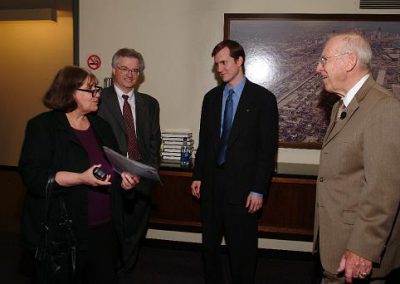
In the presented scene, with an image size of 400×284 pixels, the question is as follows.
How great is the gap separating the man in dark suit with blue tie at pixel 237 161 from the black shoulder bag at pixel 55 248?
110cm

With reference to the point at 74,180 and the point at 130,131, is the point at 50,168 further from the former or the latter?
the point at 130,131

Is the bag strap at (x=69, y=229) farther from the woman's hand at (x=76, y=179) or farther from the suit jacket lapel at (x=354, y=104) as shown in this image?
the suit jacket lapel at (x=354, y=104)

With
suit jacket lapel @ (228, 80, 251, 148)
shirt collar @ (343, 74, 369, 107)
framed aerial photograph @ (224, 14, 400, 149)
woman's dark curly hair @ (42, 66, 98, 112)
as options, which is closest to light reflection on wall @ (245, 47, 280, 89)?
framed aerial photograph @ (224, 14, 400, 149)

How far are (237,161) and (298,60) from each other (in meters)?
1.52

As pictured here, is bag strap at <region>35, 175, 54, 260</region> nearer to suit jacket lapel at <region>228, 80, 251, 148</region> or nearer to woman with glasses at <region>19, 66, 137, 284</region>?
woman with glasses at <region>19, 66, 137, 284</region>

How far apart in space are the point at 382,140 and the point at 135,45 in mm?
2859

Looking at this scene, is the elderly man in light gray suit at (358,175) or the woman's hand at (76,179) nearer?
the elderly man in light gray suit at (358,175)

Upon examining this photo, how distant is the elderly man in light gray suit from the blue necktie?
91cm

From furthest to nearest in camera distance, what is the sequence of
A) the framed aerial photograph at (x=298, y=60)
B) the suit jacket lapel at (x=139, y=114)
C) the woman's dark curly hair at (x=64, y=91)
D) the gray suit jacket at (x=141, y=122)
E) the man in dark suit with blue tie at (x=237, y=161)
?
the framed aerial photograph at (x=298, y=60)
the suit jacket lapel at (x=139, y=114)
the gray suit jacket at (x=141, y=122)
the man in dark suit with blue tie at (x=237, y=161)
the woman's dark curly hair at (x=64, y=91)

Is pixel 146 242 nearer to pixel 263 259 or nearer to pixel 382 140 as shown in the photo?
pixel 263 259

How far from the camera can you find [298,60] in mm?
3455

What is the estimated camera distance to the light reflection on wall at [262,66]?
3.48 metres

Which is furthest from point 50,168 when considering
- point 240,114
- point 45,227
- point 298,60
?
point 298,60

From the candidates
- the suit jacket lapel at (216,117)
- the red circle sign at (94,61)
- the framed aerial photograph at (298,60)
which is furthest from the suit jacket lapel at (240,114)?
the red circle sign at (94,61)
